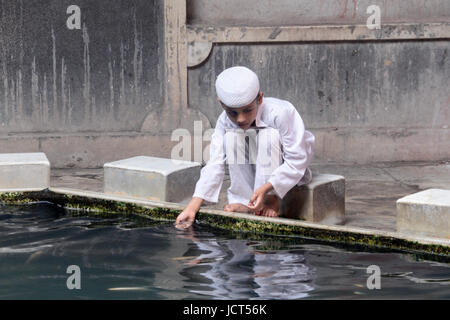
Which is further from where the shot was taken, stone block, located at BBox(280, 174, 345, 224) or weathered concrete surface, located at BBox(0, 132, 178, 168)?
weathered concrete surface, located at BBox(0, 132, 178, 168)

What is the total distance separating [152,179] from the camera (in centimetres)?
593

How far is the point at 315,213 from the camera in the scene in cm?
539

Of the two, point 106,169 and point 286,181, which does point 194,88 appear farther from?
point 286,181

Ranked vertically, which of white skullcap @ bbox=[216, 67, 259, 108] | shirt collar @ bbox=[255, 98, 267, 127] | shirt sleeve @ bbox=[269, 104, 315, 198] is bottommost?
shirt sleeve @ bbox=[269, 104, 315, 198]

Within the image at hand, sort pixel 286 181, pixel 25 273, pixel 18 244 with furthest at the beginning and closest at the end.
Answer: pixel 286 181 < pixel 18 244 < pixel 25 273

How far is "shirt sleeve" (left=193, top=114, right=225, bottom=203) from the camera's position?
5266mm

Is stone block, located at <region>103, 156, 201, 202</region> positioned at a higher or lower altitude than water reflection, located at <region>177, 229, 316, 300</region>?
higher

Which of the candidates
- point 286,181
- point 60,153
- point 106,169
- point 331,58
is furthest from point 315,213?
point 60,153

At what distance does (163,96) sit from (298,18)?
62.3 inches

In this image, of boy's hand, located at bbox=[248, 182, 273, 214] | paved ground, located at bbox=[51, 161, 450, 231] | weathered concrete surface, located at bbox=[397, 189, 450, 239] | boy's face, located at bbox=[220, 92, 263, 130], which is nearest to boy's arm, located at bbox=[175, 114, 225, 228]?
boy's face, located at bbox=[220, 92, 263, 130]

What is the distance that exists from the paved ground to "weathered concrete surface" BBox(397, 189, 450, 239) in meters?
0.51

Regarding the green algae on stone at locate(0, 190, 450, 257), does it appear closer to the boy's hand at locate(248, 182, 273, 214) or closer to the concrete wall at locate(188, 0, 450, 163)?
the boy's hand at locate(248, 182, 273, 214)

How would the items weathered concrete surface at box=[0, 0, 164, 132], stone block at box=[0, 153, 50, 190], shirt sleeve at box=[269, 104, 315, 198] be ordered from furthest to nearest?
1. weathered concrete surface at box=[0, 0, 164, 132]
2. stone block at box=[0, 153, 50, 190]
3. shirt sleeve at box=[269, 104, 315, 198]

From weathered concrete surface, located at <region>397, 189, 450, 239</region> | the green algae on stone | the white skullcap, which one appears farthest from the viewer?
the white skullcap
